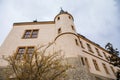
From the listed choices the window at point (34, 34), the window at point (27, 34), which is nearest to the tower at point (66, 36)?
the window at point (34, 34)

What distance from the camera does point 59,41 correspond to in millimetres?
17172

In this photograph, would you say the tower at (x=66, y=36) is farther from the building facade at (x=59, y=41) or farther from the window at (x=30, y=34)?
the window at (x=30, y=34)

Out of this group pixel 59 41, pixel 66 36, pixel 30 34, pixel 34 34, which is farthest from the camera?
pixel 34 34

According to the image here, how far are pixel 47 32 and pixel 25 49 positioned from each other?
437cm

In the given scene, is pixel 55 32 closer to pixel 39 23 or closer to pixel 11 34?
pixel 39 23

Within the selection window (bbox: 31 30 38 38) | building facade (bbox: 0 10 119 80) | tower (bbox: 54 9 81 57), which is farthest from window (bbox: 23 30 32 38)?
tower (bbox: 54 9 81 57)

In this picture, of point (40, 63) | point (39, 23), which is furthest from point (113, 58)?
point (40, 63)

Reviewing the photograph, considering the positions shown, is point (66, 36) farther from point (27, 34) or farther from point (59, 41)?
point (27, 34)

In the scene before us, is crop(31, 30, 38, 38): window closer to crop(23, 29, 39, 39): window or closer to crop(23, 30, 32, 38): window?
crop(23, 29, 39, 39): window

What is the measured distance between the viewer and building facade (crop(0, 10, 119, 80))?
53.3 ft

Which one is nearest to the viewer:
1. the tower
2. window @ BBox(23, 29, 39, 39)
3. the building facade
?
the tower

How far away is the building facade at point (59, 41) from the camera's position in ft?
53.3

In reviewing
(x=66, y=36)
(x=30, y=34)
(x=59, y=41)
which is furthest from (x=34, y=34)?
(x=66, y=36)

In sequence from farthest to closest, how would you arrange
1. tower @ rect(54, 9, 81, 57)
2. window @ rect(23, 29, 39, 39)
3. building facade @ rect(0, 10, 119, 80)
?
window @ rect(23, 29, 39, 39), building facade @ rect(0, 10, 119, 80), tower @ rect(54, 9, 81, 57)
